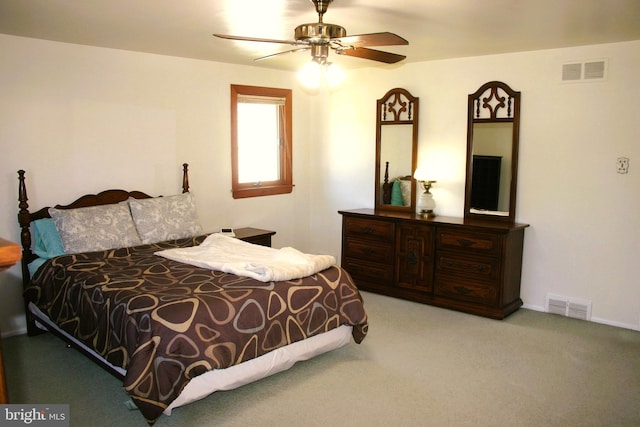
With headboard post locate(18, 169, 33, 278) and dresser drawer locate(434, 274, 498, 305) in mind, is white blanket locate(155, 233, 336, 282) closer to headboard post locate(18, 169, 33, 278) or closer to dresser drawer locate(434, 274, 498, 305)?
headboard post locate(18, 169, 33, 278)

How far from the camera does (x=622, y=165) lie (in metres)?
4.15

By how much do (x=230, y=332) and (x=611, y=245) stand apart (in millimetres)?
3206

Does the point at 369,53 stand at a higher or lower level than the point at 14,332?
higher

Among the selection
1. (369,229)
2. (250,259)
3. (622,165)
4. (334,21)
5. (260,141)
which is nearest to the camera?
(334,21)

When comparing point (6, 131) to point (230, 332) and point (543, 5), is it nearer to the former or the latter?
point (230, 332)

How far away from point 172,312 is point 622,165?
11.8ft

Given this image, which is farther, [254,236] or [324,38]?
[254,236]

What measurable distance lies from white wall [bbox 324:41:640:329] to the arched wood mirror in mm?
125

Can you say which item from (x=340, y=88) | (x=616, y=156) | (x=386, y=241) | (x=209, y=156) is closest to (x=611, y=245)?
(x=616, y=156)

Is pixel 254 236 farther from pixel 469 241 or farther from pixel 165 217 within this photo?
pixel 469 241

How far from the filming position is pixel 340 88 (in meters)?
5.84

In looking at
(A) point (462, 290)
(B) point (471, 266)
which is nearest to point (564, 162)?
(B) point (471, 266)

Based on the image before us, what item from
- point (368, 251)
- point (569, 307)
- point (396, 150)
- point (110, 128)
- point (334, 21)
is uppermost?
point (334, 21)

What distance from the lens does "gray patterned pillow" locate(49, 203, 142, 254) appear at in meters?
3.87
